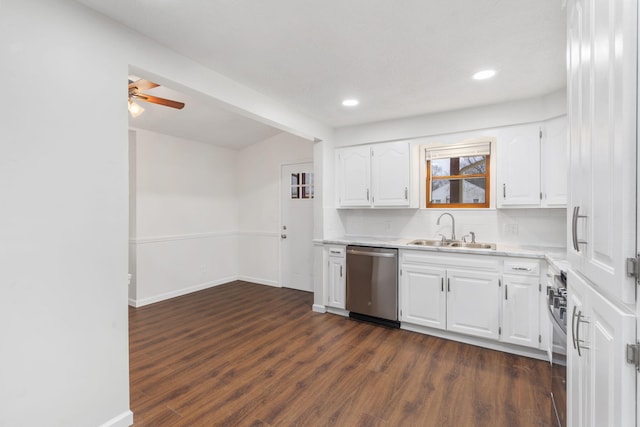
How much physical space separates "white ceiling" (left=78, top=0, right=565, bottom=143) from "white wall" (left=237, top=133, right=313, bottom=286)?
2178 mm

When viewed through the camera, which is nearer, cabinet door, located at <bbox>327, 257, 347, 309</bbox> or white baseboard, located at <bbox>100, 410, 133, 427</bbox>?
white baseboard, located at <bbox>100, 410, 133, 427</bbox>

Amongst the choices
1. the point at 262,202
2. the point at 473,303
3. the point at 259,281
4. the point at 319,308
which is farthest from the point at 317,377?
the point at 262,202

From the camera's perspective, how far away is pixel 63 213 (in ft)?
5.16

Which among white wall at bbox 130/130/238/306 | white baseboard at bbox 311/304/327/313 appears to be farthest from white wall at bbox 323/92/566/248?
white wall at bbox 130/130/238/306

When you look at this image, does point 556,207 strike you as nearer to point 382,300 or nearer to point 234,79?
point 382,300

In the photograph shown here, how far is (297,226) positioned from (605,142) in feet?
14.4

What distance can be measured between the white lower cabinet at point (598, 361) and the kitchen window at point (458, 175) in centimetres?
238

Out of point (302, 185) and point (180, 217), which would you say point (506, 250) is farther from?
point (180, 217)

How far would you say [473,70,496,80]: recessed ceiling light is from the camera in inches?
95.0

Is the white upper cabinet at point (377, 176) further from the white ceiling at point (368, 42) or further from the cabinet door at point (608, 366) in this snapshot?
the cabinet door at point (608, 366)

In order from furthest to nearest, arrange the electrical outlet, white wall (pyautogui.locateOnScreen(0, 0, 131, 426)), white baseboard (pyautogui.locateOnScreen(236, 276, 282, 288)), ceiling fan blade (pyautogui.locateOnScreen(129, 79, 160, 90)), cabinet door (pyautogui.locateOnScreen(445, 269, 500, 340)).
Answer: white baseboard (pyautogui.locateOnScreen(236, 276, 282, 288)), the electrical outlet, cabinet door (pyautogui.locateOnScreen(445, 269, 500, 340)), ceiling fan blade (pyautogui.locateOnScreen(129, 79, 160, 90)), white wall (pyautogui.locateOnScreen(0, 0, 131, 426))

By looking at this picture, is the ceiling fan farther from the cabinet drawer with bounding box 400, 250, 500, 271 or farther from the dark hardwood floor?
the cabinet drawer with bounding box 400, 250, 500, 271

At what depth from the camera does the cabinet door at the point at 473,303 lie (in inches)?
111

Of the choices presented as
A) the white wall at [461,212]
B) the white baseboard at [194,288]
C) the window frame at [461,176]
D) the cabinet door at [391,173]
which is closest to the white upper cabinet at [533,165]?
the white wall at [461,212]
